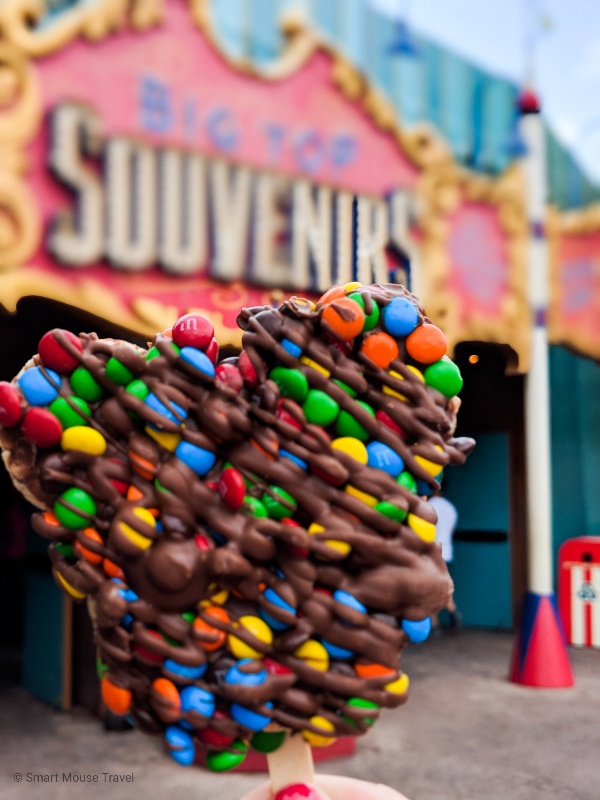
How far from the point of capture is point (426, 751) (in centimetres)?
398

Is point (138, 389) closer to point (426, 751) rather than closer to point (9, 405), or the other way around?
point (9, 405)

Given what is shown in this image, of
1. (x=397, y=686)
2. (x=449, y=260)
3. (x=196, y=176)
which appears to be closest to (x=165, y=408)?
(x=397, y=686)

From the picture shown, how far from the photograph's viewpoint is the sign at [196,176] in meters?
3.59

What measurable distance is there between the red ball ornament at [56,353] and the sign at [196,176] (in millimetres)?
2073

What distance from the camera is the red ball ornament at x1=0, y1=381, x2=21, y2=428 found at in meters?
1.53

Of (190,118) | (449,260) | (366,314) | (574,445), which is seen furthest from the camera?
(574,445)

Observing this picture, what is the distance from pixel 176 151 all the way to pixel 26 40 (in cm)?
82

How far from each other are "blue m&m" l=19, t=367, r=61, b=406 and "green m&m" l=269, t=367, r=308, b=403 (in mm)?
443

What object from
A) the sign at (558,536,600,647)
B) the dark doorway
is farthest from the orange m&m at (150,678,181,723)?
the dark doorway

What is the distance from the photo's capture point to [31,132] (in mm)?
3572

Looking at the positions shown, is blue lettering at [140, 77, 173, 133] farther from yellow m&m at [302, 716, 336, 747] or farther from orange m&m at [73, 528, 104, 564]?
yellow m&m at [302, 716, 336, 747]

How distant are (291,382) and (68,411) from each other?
447 mm

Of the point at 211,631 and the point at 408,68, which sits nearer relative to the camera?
the point at 211,631

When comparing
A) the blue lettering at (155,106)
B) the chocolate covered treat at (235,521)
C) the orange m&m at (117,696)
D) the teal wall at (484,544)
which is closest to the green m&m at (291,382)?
the chocolate covered treat at (235,521)
